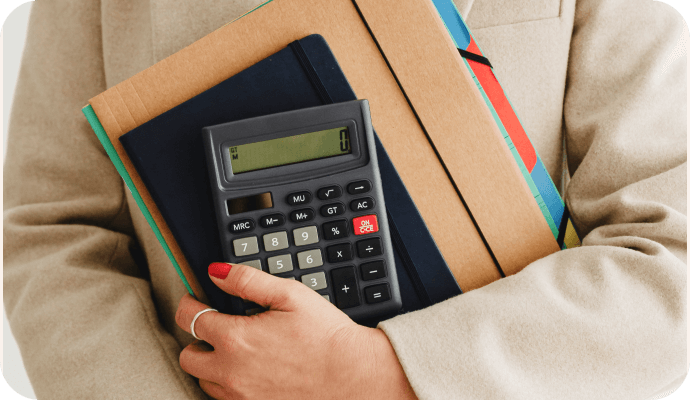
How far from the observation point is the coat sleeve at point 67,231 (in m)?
0.43

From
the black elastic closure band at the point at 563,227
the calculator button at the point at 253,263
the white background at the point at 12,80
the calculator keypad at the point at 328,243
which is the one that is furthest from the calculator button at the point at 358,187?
the white background at the point at 12,80

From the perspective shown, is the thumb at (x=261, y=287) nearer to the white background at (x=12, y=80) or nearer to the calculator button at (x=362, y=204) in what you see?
the calculator button at (x=362, y=204)

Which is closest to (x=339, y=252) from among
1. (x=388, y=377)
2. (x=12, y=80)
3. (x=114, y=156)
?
(x=388, y=377)

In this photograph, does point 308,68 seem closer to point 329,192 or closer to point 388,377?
point 329,192

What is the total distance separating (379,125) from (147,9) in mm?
306

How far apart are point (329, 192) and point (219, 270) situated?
120 millimetres

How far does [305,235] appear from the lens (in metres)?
0.37

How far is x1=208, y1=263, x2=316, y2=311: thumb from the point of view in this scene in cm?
34

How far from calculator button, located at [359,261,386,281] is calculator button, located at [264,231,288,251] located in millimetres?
76

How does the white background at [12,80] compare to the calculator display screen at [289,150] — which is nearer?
the calculator display screen at [289,150]

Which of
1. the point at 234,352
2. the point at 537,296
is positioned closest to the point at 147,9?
the point at 234,352

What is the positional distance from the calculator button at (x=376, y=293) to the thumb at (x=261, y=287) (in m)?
0.06

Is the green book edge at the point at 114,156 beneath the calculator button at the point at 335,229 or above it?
above

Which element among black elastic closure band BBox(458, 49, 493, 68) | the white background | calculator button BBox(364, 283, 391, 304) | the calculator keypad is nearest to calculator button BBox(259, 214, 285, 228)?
the calculator keypad
